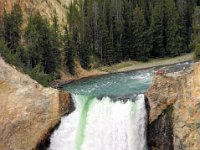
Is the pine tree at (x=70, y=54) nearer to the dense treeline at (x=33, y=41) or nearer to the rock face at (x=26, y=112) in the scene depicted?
the dense treeline at (x=33, y=41)

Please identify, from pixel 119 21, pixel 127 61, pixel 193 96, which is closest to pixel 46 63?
pixel 127 61

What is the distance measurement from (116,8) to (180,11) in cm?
1111

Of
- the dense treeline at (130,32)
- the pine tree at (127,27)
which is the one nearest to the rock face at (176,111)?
the dense treeline at (130,32)

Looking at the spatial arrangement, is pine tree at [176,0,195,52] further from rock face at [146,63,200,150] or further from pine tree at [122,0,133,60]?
rock face at [146,63,200,150]

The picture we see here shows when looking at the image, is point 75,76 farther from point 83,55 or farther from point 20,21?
point 20,21

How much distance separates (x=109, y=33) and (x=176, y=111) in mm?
51889

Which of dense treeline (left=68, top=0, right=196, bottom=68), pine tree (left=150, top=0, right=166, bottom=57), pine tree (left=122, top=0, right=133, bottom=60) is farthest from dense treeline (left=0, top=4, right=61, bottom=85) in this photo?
pine tree (left=150, top=0, right=166, bottom=57)

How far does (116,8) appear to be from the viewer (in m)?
84.9

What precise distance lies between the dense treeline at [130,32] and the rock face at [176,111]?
42667 millimetres

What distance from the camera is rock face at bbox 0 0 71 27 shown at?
7362 cm

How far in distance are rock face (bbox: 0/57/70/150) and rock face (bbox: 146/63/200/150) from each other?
638 cm

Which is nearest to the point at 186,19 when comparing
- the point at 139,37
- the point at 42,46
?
the point at 139,37

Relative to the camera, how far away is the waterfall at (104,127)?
32219mm

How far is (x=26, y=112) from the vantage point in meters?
32.6
